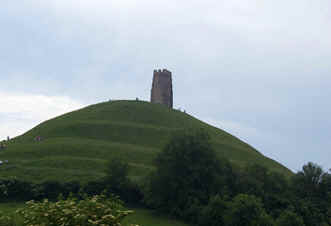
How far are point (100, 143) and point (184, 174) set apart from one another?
3276cm

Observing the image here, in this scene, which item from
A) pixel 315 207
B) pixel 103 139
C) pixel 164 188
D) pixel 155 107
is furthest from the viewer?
pixel 155 107

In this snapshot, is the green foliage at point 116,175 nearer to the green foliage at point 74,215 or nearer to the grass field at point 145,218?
the grass field at point 145,218

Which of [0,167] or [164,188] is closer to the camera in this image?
[164,188]

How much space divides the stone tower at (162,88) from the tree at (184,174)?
7078 cm

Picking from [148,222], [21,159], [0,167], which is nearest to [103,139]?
[21,159]

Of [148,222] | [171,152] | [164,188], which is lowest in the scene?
[148,222]

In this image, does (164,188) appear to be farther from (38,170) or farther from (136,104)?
(136,104)

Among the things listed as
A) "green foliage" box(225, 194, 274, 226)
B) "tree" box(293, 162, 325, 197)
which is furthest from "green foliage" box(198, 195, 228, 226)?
"tree" box(293, 162, 325, 197)

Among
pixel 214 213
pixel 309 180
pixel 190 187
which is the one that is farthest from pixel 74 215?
pixel 309 180

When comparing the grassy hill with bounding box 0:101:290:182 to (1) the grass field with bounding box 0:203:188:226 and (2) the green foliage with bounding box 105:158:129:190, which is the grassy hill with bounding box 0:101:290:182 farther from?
(1) the grass field with bounding box 0:203:188:226

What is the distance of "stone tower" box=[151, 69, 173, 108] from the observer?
124 m

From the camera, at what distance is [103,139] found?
278 feet

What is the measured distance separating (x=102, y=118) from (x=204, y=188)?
51.3m

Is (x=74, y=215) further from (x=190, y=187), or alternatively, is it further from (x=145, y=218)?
(x=190, y=187)
